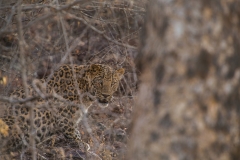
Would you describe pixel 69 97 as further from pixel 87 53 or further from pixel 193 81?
pixel 193 81

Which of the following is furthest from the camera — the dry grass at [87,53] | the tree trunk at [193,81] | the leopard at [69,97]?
the leopard at [69,97]

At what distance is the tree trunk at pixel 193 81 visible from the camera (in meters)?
3.46

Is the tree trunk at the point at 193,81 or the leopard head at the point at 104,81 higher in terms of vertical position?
the tree trunk at the point at 193,81

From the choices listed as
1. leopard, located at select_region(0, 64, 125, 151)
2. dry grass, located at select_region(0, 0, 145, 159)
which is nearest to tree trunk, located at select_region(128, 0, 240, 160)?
dry grass, located at select_region(0, 0, 145, 159)

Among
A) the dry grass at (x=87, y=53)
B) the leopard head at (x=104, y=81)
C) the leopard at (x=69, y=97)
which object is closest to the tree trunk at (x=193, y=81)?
the dry grass at (x=87, y=53)

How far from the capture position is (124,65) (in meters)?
11.0

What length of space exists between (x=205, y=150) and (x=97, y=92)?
6096 millimetres

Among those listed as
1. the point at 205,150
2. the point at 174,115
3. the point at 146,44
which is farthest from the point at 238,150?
the point at 146,44

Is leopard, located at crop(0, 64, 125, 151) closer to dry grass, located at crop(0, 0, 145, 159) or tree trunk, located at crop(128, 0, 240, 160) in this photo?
dry grass, located at crop(0, 0, 145, 159)

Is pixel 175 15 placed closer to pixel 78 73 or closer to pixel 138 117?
pixel 138 117

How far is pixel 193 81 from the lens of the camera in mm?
3463

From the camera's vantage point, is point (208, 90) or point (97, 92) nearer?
point (208, 90)

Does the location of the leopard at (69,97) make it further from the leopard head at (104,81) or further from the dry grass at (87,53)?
the dry grass at (87,53)

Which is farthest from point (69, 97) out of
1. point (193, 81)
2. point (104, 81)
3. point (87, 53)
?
point (193, 81)
